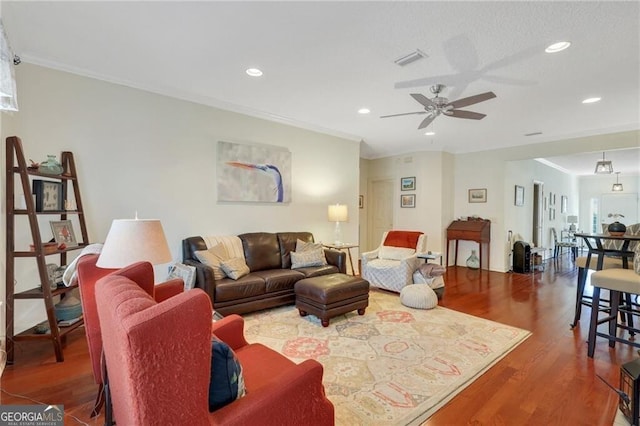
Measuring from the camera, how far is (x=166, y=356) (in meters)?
0.79

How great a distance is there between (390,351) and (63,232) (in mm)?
3181

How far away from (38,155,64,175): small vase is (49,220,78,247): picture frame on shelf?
46 cm

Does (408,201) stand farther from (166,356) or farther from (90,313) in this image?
(166,356)

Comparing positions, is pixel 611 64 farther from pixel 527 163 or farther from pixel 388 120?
pixel 527 163

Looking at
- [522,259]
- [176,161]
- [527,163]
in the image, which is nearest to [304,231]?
[176,161]

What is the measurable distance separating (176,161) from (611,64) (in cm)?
462

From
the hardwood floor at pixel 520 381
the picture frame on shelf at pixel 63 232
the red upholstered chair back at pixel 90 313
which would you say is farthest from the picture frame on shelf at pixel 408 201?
the red upholstered chair back at pixel 90 313

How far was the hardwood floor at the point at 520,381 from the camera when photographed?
1.83m

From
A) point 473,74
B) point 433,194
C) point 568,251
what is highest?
point 473,74

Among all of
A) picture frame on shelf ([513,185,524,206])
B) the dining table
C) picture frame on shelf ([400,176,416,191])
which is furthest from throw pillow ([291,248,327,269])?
picture frame on shelf ([513,185,524,206])

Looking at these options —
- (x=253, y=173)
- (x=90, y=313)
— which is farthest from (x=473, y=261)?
(x=90, y=313)

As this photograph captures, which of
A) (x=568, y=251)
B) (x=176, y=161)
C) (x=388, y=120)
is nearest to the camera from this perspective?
(x=176, y=161)

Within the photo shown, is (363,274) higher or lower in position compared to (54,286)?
lower

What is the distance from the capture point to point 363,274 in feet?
15.5
